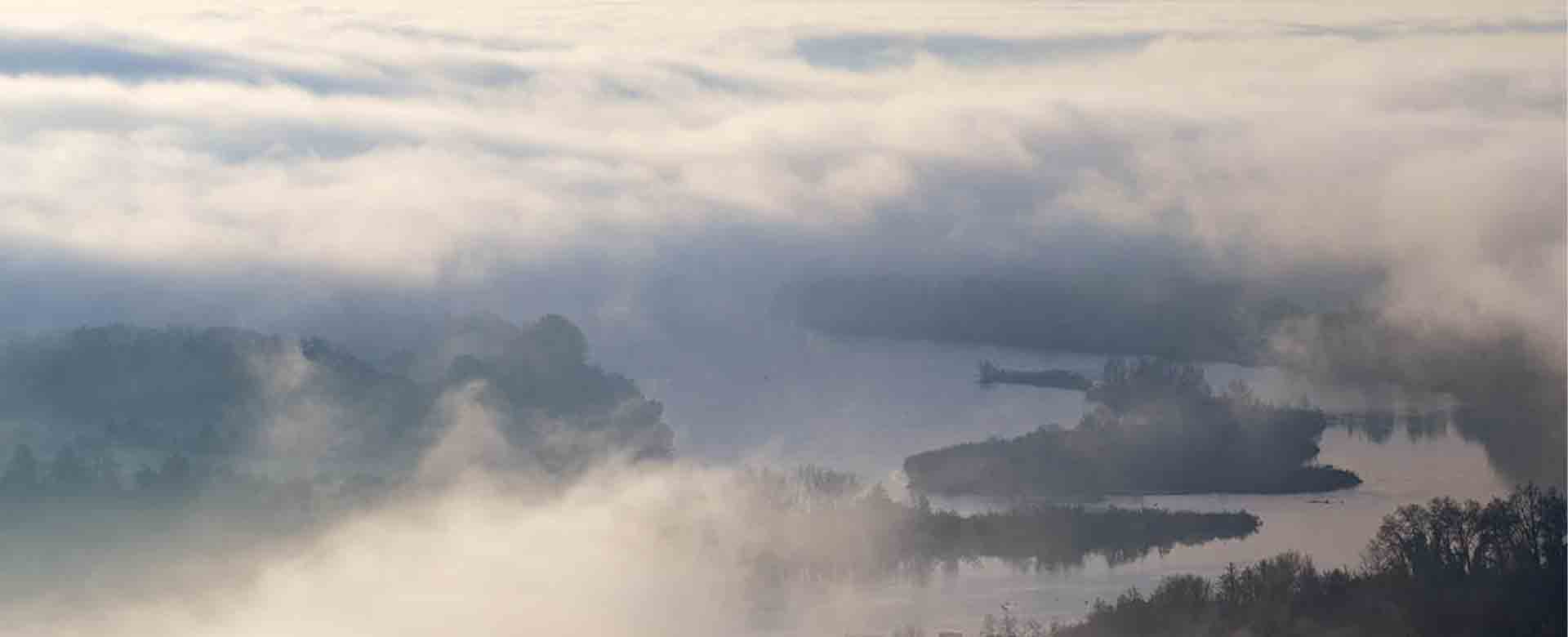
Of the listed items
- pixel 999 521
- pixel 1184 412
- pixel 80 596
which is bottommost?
pixel 80 596

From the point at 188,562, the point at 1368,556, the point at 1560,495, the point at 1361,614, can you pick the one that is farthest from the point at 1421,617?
the point at 188,562

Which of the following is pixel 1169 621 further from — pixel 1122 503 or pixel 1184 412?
pixel 1184 412

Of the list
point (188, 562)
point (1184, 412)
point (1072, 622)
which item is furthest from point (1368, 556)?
point (188, 562)

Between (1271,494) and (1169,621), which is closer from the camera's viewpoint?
(1169,621)

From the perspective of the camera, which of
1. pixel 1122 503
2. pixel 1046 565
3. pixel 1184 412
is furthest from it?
pixel 1184 412

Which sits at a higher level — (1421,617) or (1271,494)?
(1271,494)

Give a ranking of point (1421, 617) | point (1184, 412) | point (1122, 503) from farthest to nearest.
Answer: point (1184, 412), point (1122, 503), point (1421, 617)
